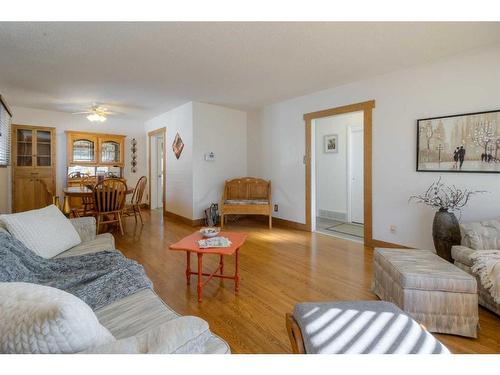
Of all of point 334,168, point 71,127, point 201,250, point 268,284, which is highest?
point 71,127

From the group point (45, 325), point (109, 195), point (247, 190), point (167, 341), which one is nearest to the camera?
point (45, 325)

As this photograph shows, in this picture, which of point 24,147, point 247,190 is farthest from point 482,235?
point 24,147

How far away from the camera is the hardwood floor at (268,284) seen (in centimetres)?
159

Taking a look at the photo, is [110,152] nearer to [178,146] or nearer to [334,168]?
[178,146]

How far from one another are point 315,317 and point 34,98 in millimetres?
5499

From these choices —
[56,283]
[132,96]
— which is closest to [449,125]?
[56,283]

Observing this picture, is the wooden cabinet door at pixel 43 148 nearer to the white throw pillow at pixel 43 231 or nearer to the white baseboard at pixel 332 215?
the white throw pillow at pixel 43 231

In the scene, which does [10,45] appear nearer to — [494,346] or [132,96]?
[132,96]

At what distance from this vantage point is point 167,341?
0.71 metres

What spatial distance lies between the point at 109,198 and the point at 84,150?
243 centimetres

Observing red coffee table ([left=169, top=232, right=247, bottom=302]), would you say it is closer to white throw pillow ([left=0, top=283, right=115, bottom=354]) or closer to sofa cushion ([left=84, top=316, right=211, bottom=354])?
sofa cushion ([left=84, top=316, right=211, bottom=354])

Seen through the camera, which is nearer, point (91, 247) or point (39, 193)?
point (91, 247)

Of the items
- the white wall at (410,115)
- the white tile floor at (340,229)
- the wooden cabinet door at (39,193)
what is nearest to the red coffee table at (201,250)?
the white wall at (410,115)
